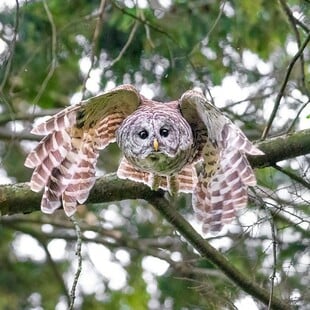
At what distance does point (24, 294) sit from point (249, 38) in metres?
2.41

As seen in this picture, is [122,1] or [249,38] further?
[249,38]

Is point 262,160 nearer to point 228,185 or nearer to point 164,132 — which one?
point 228,185

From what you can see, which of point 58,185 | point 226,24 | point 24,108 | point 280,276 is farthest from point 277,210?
point 24,108

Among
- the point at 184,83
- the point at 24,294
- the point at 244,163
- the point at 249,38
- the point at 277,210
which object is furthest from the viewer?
the point at 24,294

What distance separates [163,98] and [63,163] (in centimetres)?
141

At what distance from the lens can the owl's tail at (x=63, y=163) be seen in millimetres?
3574

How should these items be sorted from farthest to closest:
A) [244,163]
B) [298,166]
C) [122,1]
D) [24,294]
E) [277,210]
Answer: [24,294], [122,1], [298,166], [277,210], [244,163]

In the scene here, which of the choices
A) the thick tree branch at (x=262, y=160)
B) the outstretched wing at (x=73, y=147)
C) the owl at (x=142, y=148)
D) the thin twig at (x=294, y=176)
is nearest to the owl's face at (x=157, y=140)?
the owl at (x=142, y=148)

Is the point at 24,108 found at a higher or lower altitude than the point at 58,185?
higher

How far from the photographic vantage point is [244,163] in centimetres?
336

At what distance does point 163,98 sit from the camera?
502 centimetres

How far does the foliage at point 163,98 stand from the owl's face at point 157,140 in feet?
1.01

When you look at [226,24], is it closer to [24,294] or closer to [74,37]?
[74,37]

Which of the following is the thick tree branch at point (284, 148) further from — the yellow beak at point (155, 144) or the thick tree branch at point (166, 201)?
the yellow beak at point (155, 144)
